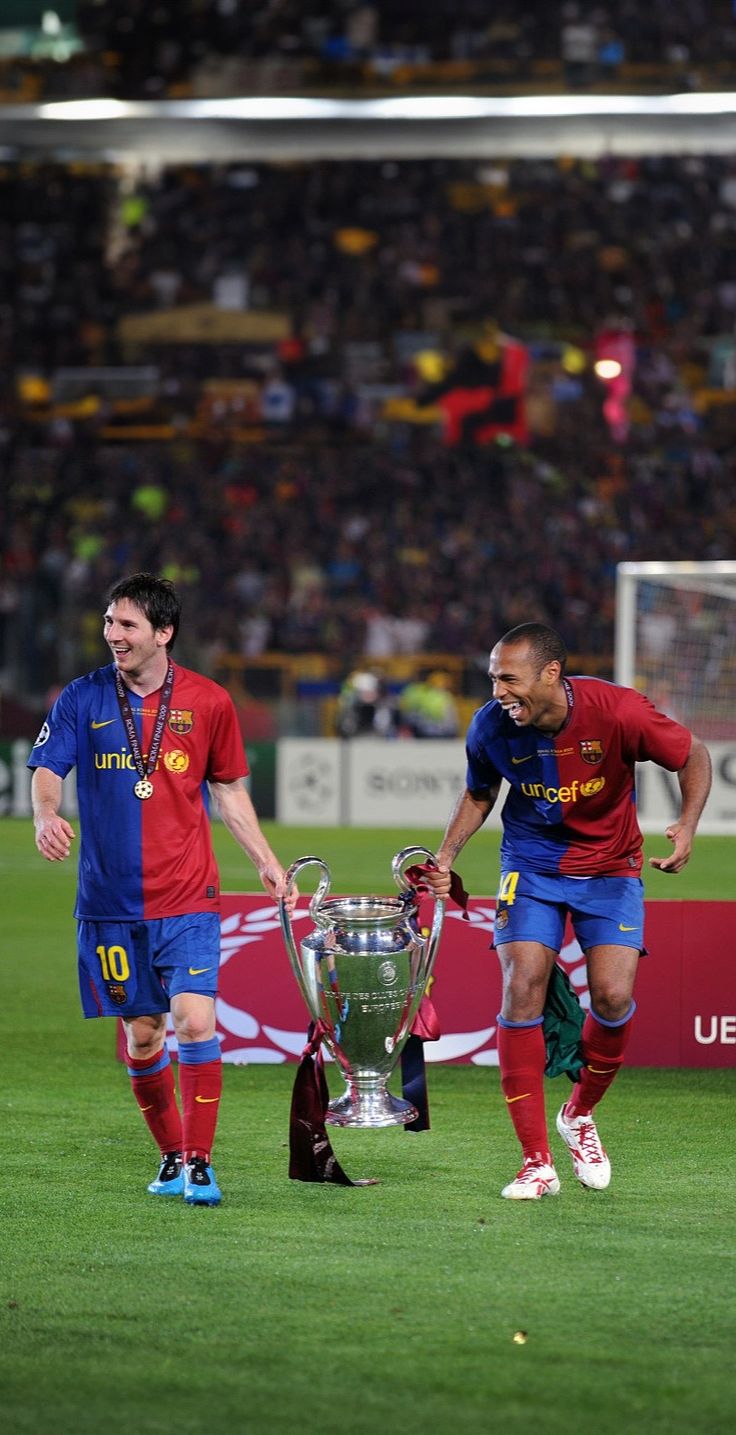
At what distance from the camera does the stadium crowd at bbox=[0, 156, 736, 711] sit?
22.7 meters

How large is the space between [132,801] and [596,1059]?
5.38ft

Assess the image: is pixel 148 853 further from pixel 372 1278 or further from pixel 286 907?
pixel 372 1278

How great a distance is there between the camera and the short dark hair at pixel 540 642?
195 inches

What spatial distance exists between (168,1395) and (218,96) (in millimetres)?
21135

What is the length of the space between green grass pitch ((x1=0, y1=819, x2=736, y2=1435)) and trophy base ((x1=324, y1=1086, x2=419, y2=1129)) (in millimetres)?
183

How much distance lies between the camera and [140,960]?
16.2 feet

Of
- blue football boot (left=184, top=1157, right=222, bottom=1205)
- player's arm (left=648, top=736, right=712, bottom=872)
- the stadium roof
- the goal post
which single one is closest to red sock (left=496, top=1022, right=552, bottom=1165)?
player's arm (left=648, top=736, right=712, bottom=872)

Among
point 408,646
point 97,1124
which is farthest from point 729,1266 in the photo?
→ point 408,646

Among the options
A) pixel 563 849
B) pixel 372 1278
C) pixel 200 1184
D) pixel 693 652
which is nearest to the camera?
pixel 372 1278

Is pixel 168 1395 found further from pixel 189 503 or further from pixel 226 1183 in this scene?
pixel 189 503

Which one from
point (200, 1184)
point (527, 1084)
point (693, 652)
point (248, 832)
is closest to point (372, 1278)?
point (200, 1184)

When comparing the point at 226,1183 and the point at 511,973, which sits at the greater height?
the point at 511,973

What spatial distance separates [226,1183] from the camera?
5.20 metres

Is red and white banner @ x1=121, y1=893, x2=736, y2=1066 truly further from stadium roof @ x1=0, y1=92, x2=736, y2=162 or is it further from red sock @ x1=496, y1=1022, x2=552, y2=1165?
stadium roof @ x1=0, y1=92, x2=736, y2=162
